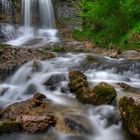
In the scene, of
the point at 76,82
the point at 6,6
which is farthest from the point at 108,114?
the point at 6,6

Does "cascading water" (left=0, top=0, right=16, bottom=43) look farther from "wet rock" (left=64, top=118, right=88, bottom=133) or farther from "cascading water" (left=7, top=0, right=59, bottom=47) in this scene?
"wet rock" (left=64, top=118, right=88, bottom=133)

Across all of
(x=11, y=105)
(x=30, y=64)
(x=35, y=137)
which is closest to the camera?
(x=35, y=137)

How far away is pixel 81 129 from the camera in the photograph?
24.4 feet

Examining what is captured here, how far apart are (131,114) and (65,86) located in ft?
11.9

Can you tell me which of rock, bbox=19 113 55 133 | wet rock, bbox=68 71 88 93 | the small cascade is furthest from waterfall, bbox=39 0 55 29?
rock, bbox=19 113 55 133

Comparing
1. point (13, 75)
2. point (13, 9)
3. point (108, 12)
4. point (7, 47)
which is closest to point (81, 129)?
point (13, 75)

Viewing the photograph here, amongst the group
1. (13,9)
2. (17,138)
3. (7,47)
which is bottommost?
(17,138)

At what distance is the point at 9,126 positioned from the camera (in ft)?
23.9

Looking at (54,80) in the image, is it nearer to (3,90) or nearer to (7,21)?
(3,90)

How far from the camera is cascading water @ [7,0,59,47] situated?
65.1ft

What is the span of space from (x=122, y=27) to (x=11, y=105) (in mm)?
10150

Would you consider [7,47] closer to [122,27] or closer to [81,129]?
[122,27]

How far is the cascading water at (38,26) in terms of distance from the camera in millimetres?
19844

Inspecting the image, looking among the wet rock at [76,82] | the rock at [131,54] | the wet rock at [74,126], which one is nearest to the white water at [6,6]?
the rock at [131,54]
